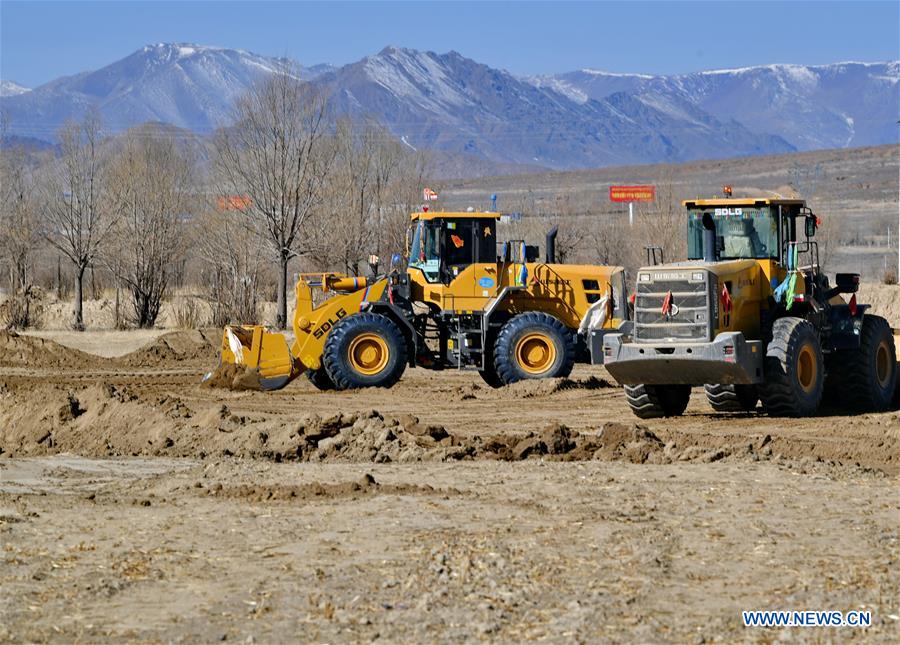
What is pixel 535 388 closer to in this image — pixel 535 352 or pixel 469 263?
pixel 535 352

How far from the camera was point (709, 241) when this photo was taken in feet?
60.5

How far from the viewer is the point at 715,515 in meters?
12.2

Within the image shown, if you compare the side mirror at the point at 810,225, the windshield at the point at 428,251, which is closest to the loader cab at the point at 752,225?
the side mirror at the point at 810,225

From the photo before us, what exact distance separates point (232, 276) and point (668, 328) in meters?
25.6

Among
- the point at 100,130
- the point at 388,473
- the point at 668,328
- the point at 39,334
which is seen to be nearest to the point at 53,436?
the point at 388,473

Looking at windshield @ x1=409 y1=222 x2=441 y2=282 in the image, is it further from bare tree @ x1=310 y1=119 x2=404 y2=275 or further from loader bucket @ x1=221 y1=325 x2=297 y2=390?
bare tree @ x1=310 y1=119 x2=404 y2=275

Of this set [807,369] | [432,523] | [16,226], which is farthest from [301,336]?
A: [16,226]

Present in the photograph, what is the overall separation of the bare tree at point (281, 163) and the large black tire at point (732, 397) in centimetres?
1961

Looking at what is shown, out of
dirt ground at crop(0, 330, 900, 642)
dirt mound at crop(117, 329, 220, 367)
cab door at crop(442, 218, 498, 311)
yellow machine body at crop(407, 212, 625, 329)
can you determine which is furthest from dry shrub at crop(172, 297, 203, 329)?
dirt ground at crop(0, 330, 900, 642)

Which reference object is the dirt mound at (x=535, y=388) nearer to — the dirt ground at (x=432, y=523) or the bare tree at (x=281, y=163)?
the dirt ground at (x=432, y=523)

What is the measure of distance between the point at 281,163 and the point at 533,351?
17635 millimetres

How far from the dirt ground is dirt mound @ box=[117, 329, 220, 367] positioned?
973 centimetres

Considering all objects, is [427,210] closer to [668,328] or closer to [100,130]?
[668,328]

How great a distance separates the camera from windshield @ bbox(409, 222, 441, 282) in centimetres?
2330
